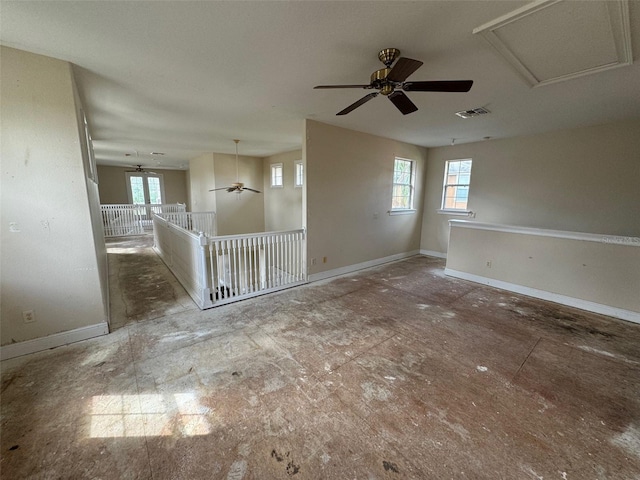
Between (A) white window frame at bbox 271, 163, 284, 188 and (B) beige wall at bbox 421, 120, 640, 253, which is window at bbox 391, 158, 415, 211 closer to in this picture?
(B) beige wall at bbox 421, 120, 640, 253

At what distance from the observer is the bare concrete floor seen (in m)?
1.45

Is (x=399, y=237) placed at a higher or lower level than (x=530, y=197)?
lower

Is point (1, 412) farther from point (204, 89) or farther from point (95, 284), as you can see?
point (204, 89)

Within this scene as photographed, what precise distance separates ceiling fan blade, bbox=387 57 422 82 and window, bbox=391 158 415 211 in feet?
13.0

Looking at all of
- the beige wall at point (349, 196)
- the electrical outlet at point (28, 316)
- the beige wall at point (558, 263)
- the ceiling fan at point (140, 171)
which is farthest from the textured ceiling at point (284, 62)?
the ceiling fan at point (140, 171)

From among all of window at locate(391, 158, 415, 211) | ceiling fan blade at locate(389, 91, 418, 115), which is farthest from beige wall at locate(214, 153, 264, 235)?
ceiling fan blade at locate(389, 91, 418, 115)

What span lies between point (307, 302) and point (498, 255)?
11.0 feet

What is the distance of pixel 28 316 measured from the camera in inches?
93.7

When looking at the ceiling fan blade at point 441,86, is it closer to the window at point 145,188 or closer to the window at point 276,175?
the window at point 276,175

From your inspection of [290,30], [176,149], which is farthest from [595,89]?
[176,149]

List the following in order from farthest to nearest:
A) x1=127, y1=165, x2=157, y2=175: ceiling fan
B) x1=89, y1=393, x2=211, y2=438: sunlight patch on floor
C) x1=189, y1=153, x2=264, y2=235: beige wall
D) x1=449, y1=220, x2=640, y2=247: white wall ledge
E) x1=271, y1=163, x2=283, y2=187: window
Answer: x1=127, y1=165, x2=157, y2=175: ceiling fan, x1=271, y1=163, x2=283, y2=187: window, x1=189, y1=153, x2=264, y2=235: beige wall, x1=449, y1=220, x2=640, y2=247: white wall ledge, x1=89, y1=393, x2=211, y2=438: sunlight patch on floor

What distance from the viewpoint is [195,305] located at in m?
3.48

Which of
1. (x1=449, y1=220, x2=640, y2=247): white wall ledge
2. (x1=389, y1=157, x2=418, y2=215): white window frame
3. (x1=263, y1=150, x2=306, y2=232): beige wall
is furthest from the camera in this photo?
(x1=263, y1=150, x2=306, y2=232): beige wall

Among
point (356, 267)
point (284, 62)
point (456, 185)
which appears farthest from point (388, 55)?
point (456, 185)
